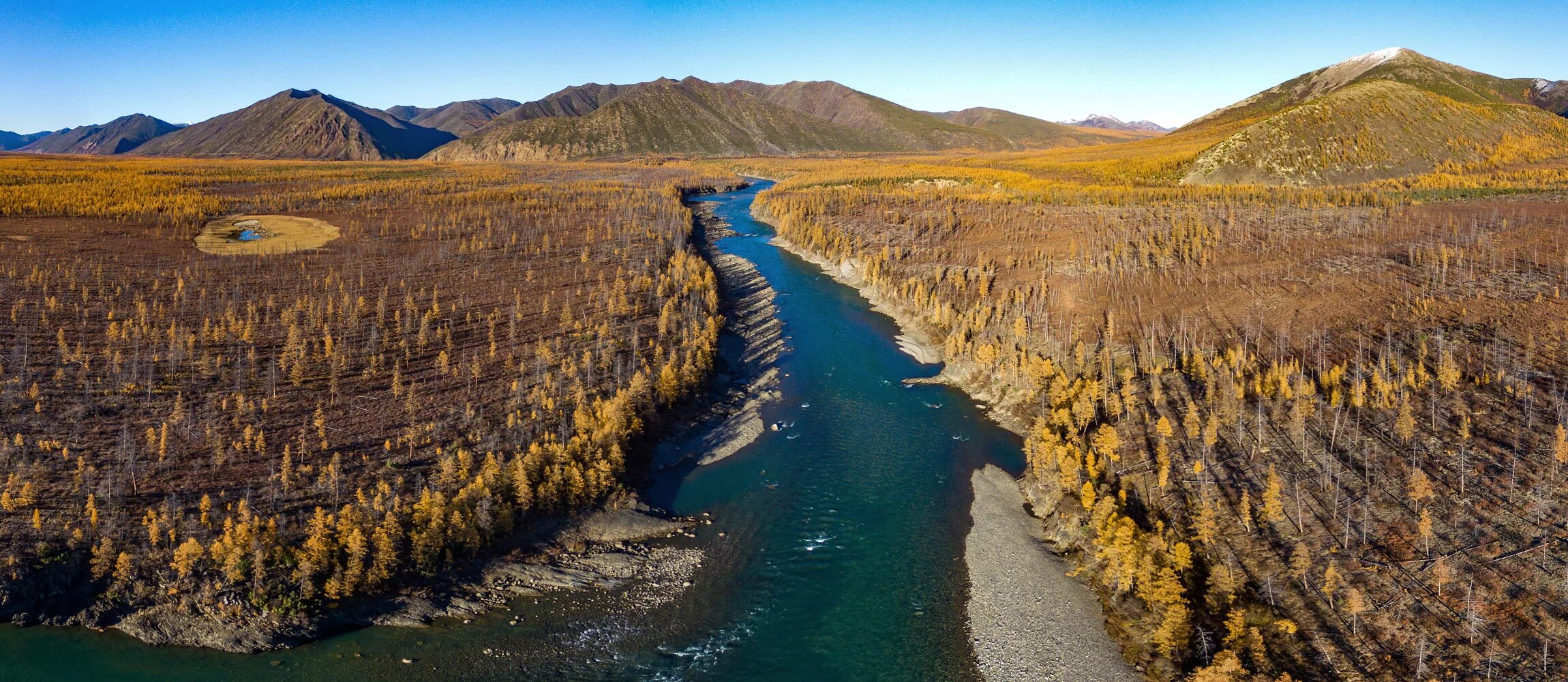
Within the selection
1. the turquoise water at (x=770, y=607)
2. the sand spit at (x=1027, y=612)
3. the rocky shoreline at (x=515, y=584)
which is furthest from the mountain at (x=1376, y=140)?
the rocky shoreline at (x=515, y=584)

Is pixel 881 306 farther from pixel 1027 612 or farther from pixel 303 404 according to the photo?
pixel 303 404

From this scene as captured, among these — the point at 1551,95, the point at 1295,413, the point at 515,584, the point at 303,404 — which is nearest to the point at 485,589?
the point at 515,584

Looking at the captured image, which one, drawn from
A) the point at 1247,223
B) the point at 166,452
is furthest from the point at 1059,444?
the point at 1247,223

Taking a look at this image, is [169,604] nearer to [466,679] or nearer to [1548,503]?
[466,679]

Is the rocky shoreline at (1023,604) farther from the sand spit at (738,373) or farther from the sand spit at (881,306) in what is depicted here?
the sand spit at (881,306)

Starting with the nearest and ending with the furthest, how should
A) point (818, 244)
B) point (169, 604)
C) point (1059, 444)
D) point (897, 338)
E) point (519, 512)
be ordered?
point (169, 604) < point (519, 512) < point (1059, 444) < point (897, 338) < point (818, 244)

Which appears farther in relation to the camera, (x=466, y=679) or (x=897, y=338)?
(x=897, y=338)
